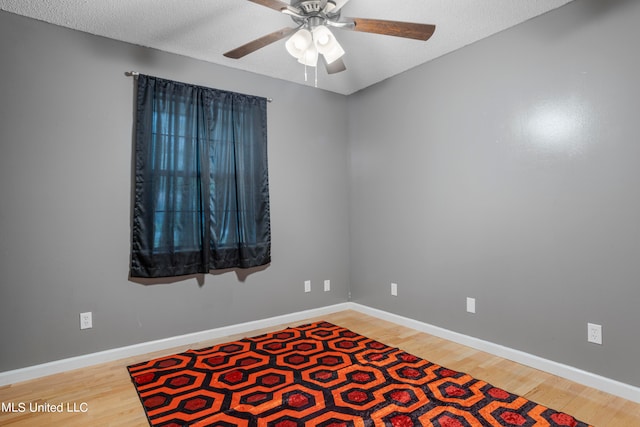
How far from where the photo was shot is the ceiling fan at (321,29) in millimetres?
1936

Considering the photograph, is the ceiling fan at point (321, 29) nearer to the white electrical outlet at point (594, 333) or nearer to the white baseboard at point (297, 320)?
the white electrical outlet at point (594, 333)

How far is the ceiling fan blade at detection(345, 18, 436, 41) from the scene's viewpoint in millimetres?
1887

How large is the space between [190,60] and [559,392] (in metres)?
3.61

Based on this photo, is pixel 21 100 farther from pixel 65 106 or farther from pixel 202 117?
pixel 202 117

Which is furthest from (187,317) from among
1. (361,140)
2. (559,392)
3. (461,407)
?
(559,392)

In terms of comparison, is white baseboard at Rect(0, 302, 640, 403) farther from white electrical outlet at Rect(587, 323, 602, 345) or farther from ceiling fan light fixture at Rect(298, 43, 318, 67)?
ceiling fan light fixture at Rect(298, 43, 318, 67)

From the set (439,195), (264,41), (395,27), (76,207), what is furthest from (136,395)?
(439,195)

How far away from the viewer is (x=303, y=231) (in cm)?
380

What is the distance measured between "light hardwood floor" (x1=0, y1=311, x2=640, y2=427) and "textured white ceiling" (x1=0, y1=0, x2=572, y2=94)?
2421 mm

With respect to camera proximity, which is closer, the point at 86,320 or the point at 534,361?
the point at 534,361

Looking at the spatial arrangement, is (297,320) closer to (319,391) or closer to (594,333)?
(319,391)

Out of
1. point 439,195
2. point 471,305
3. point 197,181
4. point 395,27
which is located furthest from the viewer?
point 439,195

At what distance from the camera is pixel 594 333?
229 cm

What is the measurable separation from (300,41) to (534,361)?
2.59 metres
